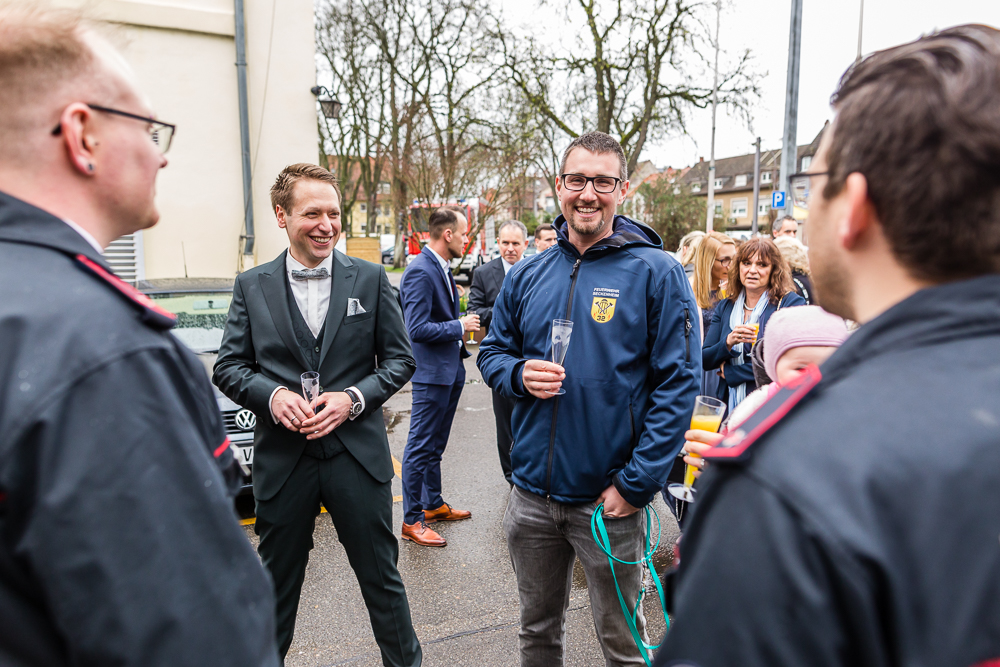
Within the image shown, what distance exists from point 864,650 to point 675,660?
211 millimetres

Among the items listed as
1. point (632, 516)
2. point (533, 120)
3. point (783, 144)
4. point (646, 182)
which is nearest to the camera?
point (632, 516)

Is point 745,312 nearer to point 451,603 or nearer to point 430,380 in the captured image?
point 430,380

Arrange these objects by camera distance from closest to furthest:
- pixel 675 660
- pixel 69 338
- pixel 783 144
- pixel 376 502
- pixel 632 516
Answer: pixel 675 660, pixel 69 338, pixel 632 516, pixel 376 502, pixel 783 144

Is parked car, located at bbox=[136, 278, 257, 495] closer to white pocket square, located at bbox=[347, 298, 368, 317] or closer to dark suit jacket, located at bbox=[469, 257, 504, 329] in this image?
dark suit jacket, located at bbox=[469, 257, 504, 329]

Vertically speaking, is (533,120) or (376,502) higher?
(533,120)

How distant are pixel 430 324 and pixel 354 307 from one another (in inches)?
67.6

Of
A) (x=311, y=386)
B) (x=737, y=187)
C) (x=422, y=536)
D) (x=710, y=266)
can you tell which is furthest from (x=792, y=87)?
(x=737, y=187)

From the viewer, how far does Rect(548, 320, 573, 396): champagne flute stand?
2316 mm

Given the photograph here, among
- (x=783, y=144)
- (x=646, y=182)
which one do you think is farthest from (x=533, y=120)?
(x=646, y=182)

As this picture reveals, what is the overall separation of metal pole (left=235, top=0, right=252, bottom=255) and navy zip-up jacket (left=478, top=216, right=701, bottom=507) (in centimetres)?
883

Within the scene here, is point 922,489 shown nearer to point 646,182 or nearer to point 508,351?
point 508,351

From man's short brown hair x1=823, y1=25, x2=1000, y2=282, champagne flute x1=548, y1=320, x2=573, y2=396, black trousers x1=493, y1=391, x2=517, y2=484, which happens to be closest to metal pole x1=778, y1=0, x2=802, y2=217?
black trousers x1=493, y1=391, x2=517, y2=484

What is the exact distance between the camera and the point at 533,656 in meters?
2.50

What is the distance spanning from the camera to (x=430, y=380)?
4.53 m
